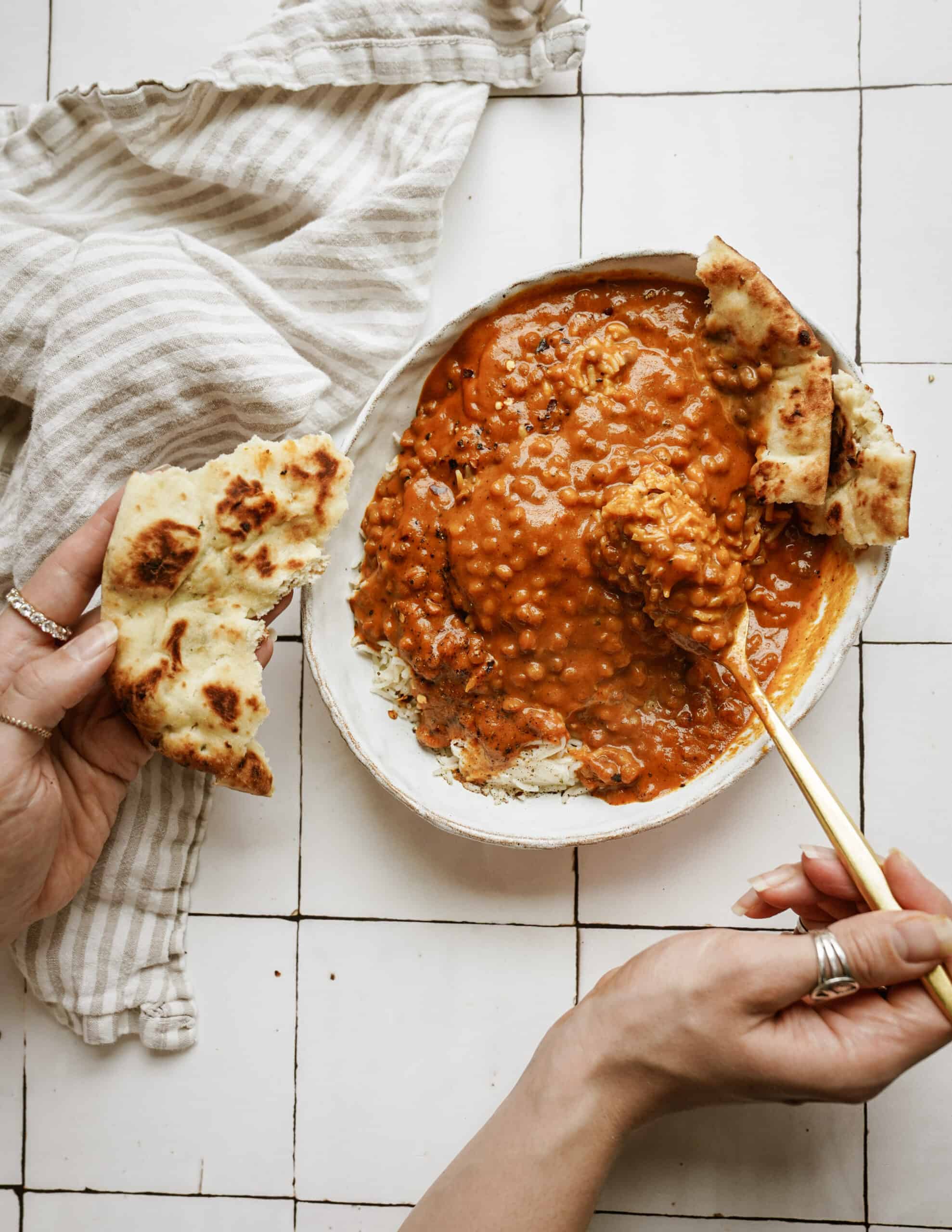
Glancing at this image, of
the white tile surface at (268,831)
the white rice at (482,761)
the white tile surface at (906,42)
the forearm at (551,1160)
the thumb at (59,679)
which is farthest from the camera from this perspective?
the white tile surface at (268,831)

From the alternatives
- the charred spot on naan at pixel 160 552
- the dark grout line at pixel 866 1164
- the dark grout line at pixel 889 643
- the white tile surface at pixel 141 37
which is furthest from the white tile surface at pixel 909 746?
the white tile surface at pixel 141 37

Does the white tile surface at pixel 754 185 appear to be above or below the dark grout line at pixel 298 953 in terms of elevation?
above

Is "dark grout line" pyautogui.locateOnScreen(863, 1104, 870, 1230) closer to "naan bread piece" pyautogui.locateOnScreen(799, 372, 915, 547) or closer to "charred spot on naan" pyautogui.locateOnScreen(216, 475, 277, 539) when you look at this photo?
"naan bread piece" pyautogui.locateOnScreen(799, 372, 915, 547)

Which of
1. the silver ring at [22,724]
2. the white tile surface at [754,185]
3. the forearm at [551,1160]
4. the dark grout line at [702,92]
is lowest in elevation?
the forearm at [551,1160]

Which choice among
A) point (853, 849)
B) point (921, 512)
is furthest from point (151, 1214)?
point (921, 512)

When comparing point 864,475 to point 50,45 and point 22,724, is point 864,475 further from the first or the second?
point 50,45

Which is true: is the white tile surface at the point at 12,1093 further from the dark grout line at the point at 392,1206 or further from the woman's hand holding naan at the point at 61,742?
the woman's hand holding naan at the point at 61,742

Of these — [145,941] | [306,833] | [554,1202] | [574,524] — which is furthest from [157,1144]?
[574,524]

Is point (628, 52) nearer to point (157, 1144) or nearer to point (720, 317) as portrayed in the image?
point (720, 317)
